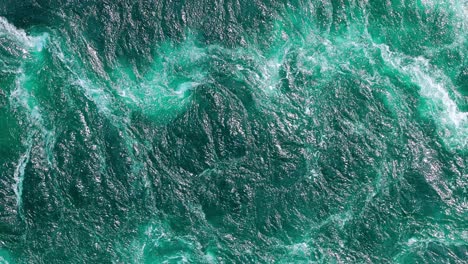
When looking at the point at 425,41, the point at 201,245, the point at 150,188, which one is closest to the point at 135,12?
the point at 150,188

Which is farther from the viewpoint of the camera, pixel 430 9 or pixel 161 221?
pixel 430 9

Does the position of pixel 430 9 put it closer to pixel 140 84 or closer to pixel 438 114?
pixel 438 114

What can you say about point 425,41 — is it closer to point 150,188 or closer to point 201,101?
point 201,101

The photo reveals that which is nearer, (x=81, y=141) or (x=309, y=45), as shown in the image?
(x=81, y=141)

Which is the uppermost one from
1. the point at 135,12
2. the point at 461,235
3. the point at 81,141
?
the point at 135,12

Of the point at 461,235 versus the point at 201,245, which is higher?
the point at 201,245

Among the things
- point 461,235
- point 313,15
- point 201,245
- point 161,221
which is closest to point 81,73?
point 161,221

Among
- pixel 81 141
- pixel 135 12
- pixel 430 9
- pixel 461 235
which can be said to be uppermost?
pixel 135 12
